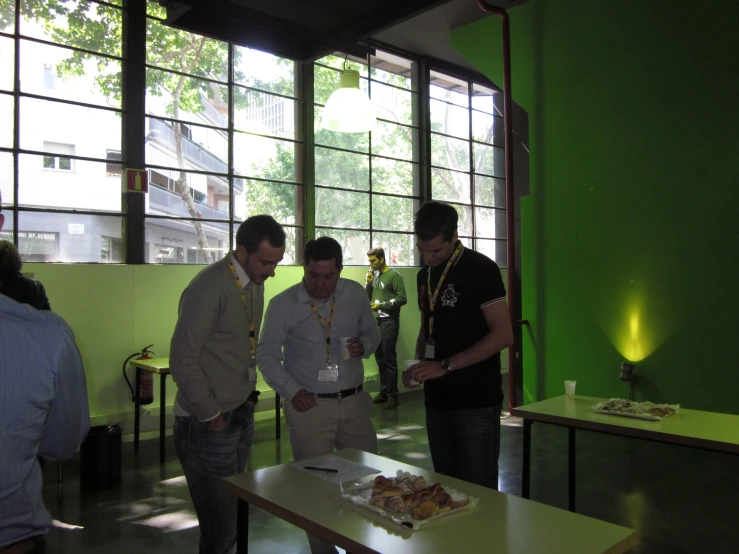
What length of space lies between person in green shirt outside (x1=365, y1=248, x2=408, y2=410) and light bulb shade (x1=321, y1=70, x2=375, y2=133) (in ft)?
10.4

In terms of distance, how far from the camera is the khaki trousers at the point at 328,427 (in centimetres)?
243

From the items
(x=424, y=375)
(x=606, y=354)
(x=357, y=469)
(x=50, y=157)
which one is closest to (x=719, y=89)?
(x=606, y=354)

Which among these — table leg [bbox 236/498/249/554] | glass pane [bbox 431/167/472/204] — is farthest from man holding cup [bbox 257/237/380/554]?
glass pane [bbox 431/167/472/204]

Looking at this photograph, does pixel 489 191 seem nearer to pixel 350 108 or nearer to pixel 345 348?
pixel 350 108

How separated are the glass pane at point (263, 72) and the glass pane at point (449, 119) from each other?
232cm

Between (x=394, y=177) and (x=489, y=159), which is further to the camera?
(x=489, y=159)

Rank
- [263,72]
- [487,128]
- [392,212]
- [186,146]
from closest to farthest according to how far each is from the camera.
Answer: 1. [186,146]
2. [263,72]
3. [392,212]
4. [487,128]

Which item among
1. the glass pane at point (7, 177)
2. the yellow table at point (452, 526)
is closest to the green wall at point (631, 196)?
the yellow table at point (452, 526)

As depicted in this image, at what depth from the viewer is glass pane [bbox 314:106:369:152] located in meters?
6.90

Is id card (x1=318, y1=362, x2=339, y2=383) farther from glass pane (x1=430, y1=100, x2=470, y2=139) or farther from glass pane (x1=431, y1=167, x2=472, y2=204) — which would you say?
glass pane (x1=430, y1=100, x2=470, y2=139)

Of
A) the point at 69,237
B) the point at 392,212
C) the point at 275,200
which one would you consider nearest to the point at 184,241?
the point at 69,237

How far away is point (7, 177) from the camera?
4.79 m

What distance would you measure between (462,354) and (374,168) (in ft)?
17.7

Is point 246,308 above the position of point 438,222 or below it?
below
